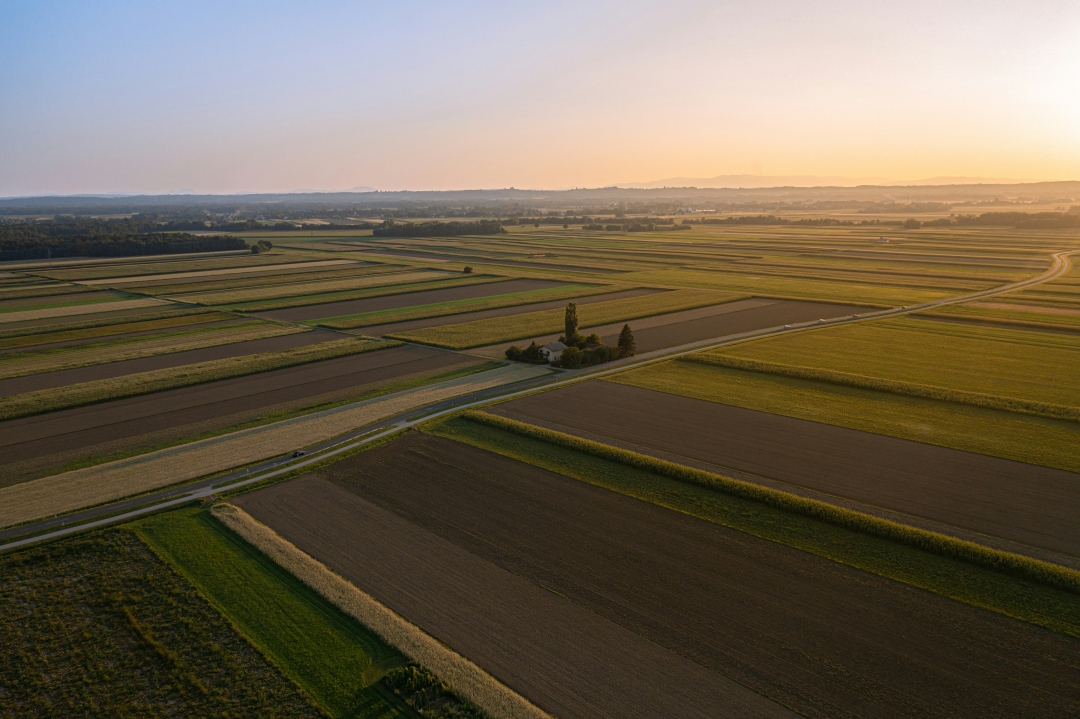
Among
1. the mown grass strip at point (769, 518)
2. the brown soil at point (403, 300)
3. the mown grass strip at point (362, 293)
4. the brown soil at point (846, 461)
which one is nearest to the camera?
the mown grass strip at point (769, 518)

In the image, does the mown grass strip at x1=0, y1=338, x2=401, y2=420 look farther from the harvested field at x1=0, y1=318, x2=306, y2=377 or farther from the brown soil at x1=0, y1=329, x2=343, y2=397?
the harvested field at x1=0, y1=318, x2=306, y2=377

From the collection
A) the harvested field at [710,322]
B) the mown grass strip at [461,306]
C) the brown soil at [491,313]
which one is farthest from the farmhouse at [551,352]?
the mown grass strip at [461,306]

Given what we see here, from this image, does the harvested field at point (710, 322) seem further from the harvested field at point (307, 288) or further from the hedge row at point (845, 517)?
the harvested field at point (307, 288)

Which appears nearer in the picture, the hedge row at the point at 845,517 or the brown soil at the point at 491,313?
the hedge row at the point at 845,517

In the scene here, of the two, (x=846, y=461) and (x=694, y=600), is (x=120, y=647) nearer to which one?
(x=694, y=600)

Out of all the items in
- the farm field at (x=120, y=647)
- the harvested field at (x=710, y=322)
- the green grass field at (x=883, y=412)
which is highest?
the harvested field at (x=710, y=322)

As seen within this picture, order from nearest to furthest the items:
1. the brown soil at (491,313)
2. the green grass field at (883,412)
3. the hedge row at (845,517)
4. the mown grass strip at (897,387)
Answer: the hedge row at (845,517) < the green grass field at (883,412) < the mown grass strip at (897,387) < the brown soil at (491,313)

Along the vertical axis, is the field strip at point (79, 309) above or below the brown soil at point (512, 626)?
above
